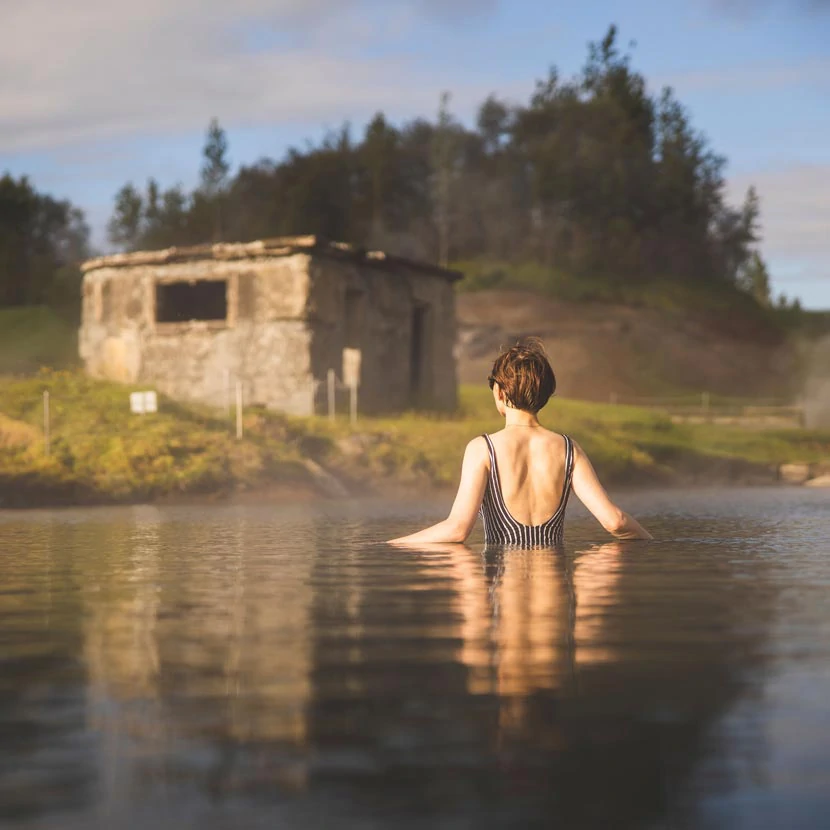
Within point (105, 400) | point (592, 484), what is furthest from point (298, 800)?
point (105, 400)

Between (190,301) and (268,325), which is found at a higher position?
(190,301)

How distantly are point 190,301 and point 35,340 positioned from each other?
13213 mm

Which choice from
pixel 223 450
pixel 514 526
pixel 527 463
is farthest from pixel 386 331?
pixel 527 463

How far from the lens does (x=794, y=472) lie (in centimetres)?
2850

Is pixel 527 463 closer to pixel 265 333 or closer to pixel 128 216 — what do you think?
pixel 265 333

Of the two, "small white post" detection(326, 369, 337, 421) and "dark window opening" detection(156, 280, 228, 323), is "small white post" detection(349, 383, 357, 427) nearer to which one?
"small white post" detection(326, 369, 337, 421)

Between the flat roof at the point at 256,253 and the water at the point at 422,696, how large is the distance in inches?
865

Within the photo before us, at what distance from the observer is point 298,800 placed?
282 centimetres

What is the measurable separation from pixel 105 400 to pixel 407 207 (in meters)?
51.2

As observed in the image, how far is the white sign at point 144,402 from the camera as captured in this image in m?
25.7

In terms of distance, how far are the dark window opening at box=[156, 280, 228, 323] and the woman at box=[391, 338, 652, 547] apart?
23.9 meters

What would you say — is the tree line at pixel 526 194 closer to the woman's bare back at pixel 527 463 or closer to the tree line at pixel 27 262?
the tree line at pixel 27 262

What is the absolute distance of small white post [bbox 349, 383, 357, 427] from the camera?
95.3ft

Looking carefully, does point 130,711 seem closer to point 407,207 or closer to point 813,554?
point 813,554
